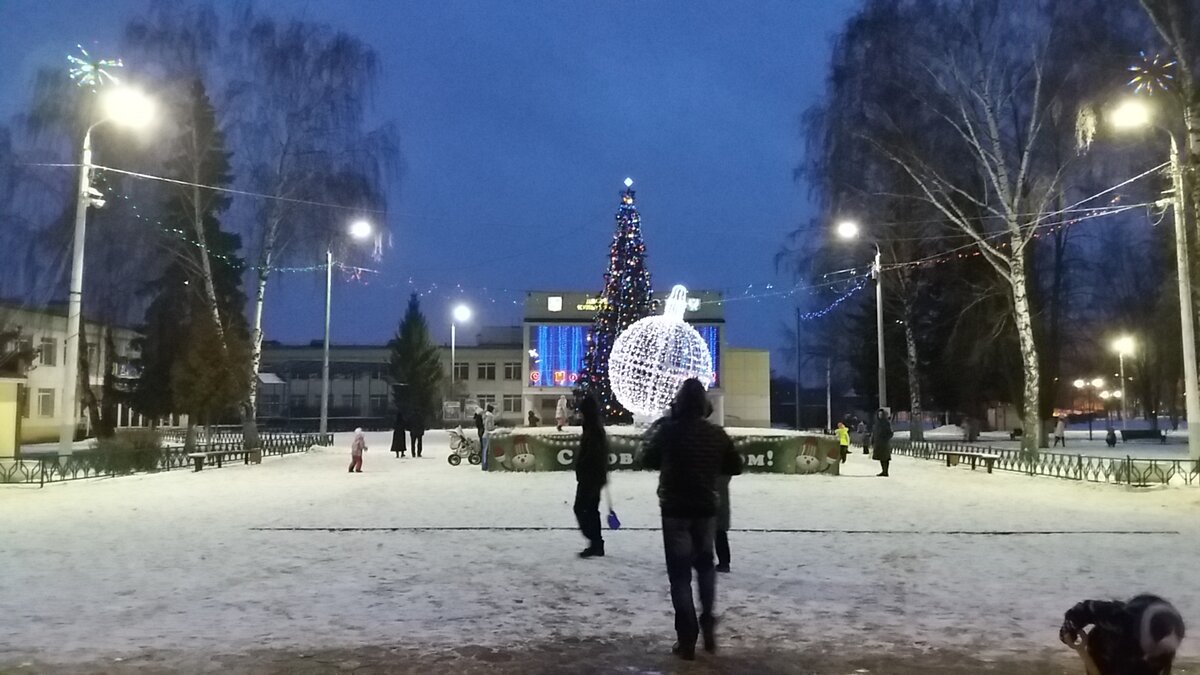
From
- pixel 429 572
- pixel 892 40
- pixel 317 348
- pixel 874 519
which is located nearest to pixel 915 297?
pixel 892 40

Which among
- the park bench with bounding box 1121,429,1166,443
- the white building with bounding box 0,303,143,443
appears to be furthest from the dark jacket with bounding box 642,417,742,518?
the park bench with bounding box 1121,429,1166,443

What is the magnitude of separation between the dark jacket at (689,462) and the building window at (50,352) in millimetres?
48423

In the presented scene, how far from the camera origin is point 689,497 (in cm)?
592

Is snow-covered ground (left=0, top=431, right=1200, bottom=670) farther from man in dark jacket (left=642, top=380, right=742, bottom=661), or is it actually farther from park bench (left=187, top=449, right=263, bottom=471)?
park bench (left=187, top=449, right=263, bottom=471)

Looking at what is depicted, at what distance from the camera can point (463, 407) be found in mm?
72188

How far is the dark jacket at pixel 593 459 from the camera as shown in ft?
33.7

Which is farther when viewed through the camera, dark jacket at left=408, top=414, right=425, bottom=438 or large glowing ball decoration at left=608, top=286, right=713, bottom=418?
dark jacket at left=408, top=414, right=425, bottom=438

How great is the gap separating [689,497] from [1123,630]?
357 centimetres

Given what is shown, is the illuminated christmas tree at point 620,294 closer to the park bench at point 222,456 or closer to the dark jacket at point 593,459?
the park bench at point 222,456

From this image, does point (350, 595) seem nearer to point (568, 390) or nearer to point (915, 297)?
point (915, 297)

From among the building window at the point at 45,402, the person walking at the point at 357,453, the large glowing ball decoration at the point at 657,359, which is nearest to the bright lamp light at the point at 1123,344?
the large glowing ball decoration at the point at 657,359

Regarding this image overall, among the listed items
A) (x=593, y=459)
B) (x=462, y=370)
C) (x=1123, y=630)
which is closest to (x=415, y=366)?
(x=462, y=370)

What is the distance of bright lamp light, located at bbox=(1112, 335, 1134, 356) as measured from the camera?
5241 centimetres

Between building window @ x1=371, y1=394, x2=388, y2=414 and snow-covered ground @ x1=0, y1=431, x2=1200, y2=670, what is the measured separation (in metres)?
62.5
